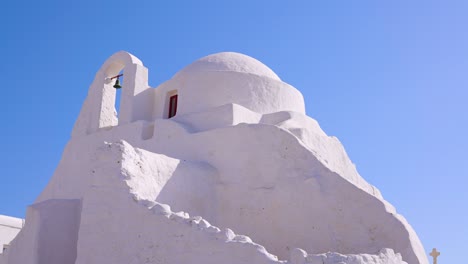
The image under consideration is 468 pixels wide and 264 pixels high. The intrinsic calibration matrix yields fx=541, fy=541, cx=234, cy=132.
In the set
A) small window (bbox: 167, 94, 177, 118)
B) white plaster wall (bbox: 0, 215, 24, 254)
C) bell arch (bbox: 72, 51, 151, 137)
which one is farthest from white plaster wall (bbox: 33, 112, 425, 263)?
white plaster wall (bbox: 0, 215, 24, 254)

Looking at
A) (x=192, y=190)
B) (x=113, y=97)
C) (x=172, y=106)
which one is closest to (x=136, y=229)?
(x=192, y=190)

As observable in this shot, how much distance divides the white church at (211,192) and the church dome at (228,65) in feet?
0.16

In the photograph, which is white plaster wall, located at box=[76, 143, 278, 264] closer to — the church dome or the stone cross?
the church dome

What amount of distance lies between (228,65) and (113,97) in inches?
128

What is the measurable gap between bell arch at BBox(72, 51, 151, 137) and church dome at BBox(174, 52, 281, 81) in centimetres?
104

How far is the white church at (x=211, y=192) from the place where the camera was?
7.56m

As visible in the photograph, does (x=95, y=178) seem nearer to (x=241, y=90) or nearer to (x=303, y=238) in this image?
(x=303, y=238)

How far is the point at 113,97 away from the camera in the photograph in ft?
46.2

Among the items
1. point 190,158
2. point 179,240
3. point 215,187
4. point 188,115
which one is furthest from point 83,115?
point 179,240

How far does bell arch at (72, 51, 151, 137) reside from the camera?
1295 cm

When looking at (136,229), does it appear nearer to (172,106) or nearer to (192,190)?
(192,190)

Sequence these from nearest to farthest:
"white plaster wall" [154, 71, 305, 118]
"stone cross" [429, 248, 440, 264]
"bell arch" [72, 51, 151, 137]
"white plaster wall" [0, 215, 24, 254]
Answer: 1. "stone cross" [429, 248, 440, 264]
2. "white plaster wall" [154, 71, 305, 118]
3. "bell arch" [72, 51, 151, 137]
4. "white plaster wall" [0, 215, 24, 254]

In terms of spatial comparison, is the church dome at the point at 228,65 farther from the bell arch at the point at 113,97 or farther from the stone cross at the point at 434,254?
the stone cross at the point at 434,254

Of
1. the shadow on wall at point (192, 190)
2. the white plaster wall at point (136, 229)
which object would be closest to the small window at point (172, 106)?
the shadow on wall at point (192, 190)
